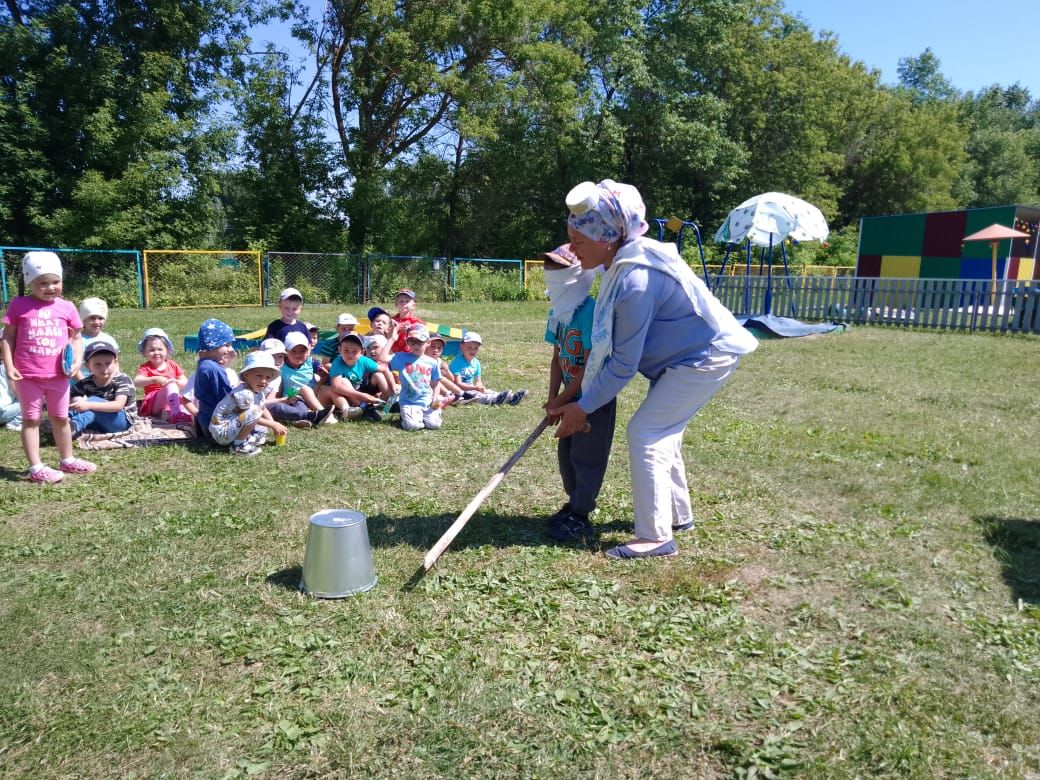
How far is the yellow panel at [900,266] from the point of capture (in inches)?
1026

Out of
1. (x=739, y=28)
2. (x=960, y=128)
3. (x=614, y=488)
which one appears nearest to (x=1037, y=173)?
(x=960, y=128)

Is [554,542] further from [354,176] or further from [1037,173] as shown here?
[1037,173]

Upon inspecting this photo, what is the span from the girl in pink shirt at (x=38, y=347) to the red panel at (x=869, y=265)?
27.8 meters

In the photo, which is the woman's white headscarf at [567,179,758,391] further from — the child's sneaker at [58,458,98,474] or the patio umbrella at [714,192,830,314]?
the patio umbrella at [714,192,830,314]

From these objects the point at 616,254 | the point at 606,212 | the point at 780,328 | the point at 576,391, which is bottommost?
the point at 780,328

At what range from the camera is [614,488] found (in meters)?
5.08

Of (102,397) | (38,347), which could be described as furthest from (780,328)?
(38,347)

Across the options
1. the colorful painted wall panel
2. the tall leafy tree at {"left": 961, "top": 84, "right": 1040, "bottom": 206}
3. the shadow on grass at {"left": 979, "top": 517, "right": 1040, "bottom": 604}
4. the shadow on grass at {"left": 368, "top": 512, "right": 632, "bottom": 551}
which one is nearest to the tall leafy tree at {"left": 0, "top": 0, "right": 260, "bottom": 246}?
the shadow on grass at {"left": 368, "top": 512, "right": 632, "bottom": 551}

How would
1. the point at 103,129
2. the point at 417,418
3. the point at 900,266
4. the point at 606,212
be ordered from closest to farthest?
the point at 606,212 < the point at 417,418 < the point at 103,129 < the point at 900,266

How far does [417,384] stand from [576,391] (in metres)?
3.29

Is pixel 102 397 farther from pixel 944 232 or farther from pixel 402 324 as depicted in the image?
pixel 944 232

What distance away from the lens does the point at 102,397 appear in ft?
20.4

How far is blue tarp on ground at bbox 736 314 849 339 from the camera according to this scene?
14.9 m

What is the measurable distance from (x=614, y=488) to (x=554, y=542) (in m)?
1.05
